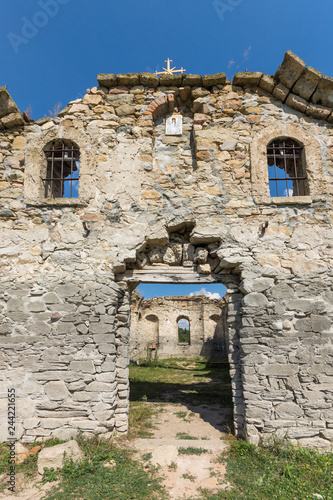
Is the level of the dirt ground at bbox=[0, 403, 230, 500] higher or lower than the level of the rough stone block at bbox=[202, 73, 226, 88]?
lower

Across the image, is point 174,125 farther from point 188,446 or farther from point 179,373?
point 179,373

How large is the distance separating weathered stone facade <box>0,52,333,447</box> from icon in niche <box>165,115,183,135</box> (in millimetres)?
149

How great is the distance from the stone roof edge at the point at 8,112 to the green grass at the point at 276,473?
6361mm

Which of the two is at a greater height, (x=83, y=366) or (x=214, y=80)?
(x=214, y=80)

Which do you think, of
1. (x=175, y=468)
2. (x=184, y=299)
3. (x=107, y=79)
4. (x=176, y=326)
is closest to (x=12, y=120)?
(x=107, y=79)

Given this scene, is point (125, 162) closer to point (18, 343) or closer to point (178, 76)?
point (178, 76)

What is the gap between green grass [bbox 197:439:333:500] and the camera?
3.54 m

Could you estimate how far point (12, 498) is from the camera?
141 inches

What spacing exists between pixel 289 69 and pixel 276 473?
6257mm

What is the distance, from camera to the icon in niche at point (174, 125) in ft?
19.1

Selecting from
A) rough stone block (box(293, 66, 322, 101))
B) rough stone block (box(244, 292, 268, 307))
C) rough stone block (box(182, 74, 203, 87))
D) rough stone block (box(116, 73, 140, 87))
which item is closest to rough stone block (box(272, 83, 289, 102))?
rough stone block (box(293, 66, 322, 101))

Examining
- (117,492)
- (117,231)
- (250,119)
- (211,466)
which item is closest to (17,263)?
(117,231)

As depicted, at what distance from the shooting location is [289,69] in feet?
17.7

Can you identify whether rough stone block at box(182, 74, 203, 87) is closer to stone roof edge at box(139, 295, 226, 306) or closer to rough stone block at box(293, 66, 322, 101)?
rough stone block at box(293, 66, 322, 101)
